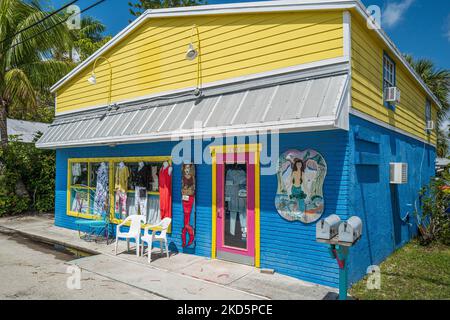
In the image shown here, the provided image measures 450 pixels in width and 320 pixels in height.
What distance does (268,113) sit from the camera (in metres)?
6.07

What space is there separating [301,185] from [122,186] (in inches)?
216

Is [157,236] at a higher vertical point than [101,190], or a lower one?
lower

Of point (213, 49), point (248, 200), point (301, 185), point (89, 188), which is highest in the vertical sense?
point (213, 49)

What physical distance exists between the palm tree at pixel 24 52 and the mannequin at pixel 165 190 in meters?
7.99

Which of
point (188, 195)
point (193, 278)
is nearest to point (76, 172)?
point (188, 195)

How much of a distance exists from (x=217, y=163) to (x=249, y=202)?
1193mm

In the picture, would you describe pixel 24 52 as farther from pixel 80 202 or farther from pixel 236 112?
pixel 236 112

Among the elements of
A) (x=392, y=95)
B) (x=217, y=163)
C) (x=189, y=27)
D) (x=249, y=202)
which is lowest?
(x=249, y=202)

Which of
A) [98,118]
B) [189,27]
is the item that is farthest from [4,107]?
[189,27]

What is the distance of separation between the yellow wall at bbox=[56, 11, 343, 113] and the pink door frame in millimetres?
1804
